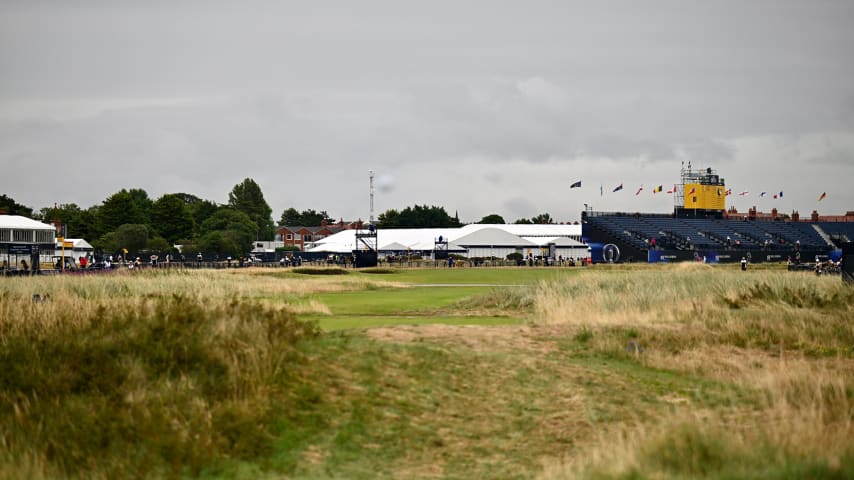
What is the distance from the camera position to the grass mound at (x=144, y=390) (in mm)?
12508

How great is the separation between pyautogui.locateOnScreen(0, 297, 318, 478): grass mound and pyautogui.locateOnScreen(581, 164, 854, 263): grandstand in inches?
3400

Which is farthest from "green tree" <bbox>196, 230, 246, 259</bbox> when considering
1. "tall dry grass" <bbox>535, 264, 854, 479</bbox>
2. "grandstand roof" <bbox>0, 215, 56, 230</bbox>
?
"tall dry grass" <bbox>535, 264, 854, 479</bbox>

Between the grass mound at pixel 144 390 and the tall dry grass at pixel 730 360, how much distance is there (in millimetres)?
4842

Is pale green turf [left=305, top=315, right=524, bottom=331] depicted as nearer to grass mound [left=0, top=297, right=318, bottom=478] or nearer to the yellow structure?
grass mound [left=0, top=297, right=318, bottom=478]

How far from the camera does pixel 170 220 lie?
144 metres

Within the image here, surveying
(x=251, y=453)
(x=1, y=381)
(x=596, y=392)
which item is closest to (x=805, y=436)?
(x=596, y=392)

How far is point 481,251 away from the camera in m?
115

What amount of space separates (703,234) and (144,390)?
107879 millimetres

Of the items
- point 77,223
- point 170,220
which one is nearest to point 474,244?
point 170,220

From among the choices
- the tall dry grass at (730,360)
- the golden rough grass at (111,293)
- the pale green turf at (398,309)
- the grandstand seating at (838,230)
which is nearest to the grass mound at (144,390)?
the golden rough grass at (111,293)

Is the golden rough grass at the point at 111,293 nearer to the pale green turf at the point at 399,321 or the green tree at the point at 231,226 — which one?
the pale green turf at the point at 399,321

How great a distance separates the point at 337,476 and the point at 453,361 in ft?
18.5

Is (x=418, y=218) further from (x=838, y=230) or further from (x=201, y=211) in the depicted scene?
(x=838, y=230)

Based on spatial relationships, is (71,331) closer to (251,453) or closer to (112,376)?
(112,376)
